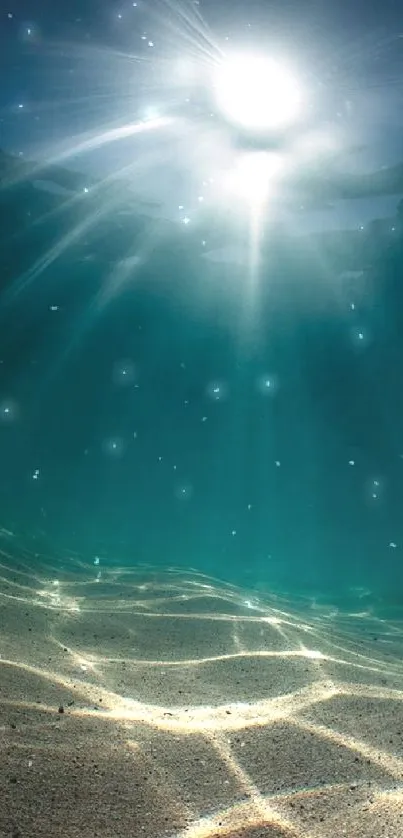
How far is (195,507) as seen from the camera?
2431 inches

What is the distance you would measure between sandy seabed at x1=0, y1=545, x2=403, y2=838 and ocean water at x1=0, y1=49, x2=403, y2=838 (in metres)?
0.01

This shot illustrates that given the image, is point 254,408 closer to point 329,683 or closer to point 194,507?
point 194,507

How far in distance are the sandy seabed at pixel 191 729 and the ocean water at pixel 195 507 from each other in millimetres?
14

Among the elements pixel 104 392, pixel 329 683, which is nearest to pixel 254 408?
pixel 104 392

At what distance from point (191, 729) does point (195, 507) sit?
196 feet

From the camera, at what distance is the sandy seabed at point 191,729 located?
2.00 m

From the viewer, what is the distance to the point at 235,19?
8.23m

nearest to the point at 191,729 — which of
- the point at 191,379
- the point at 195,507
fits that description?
the point at 191,379

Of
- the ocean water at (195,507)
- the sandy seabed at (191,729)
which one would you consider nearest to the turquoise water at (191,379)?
the ocean water at (195,507)

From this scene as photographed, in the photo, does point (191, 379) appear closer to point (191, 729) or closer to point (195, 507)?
point (195, 507)

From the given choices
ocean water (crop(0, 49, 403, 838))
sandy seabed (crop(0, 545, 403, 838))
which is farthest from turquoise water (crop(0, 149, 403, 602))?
sandy seabed (crop(0, 545, 403, 838))

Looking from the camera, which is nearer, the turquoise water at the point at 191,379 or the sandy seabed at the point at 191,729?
the sandy seabed at the point at 191,729

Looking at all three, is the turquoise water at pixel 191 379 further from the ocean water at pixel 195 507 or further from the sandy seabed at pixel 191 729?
the sandy seabed at pixel 191 729

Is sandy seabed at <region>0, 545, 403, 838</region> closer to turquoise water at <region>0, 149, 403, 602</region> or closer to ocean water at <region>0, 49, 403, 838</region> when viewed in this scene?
A: ocean water at <region>0, 49, 403, 838</region>
